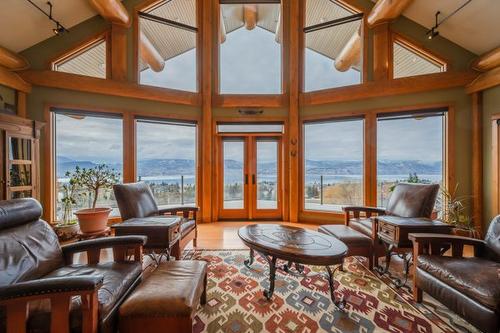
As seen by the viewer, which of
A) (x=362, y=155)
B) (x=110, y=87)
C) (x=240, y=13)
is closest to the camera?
(x=110, y=87)

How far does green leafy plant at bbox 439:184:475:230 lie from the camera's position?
382cm

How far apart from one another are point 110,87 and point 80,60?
862 millimetres

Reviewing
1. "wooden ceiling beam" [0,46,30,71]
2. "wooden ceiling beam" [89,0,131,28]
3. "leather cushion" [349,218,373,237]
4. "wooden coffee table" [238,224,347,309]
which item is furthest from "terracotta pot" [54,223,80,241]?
"leather cushion" [349,218,373,237]

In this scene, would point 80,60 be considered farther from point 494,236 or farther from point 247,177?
point 494,236

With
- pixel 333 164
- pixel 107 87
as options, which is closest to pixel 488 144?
pixel 333 164

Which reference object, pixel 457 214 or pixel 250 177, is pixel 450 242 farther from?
pixel 250 177

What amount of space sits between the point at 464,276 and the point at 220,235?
3.31 m

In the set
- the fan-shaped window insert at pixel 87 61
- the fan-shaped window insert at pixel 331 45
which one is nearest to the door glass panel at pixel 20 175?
the fan-shaped window insert at pixel 87 61

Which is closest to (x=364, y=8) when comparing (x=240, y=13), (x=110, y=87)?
(x=240, y=13)

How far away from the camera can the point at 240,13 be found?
5480 millimetres

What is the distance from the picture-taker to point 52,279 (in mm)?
1189

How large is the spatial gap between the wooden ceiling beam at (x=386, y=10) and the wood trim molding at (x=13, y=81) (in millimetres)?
6455

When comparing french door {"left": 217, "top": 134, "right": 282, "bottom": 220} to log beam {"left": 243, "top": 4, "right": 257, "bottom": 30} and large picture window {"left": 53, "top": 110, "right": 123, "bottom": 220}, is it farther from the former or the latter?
log beam {"left": 243, "top": 4, "right": 257, "bottom": 30}

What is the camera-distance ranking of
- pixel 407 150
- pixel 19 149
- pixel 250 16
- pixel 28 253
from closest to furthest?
pixel 28 253, pixel 19 149, pixel 407 150, pixel 250 16
